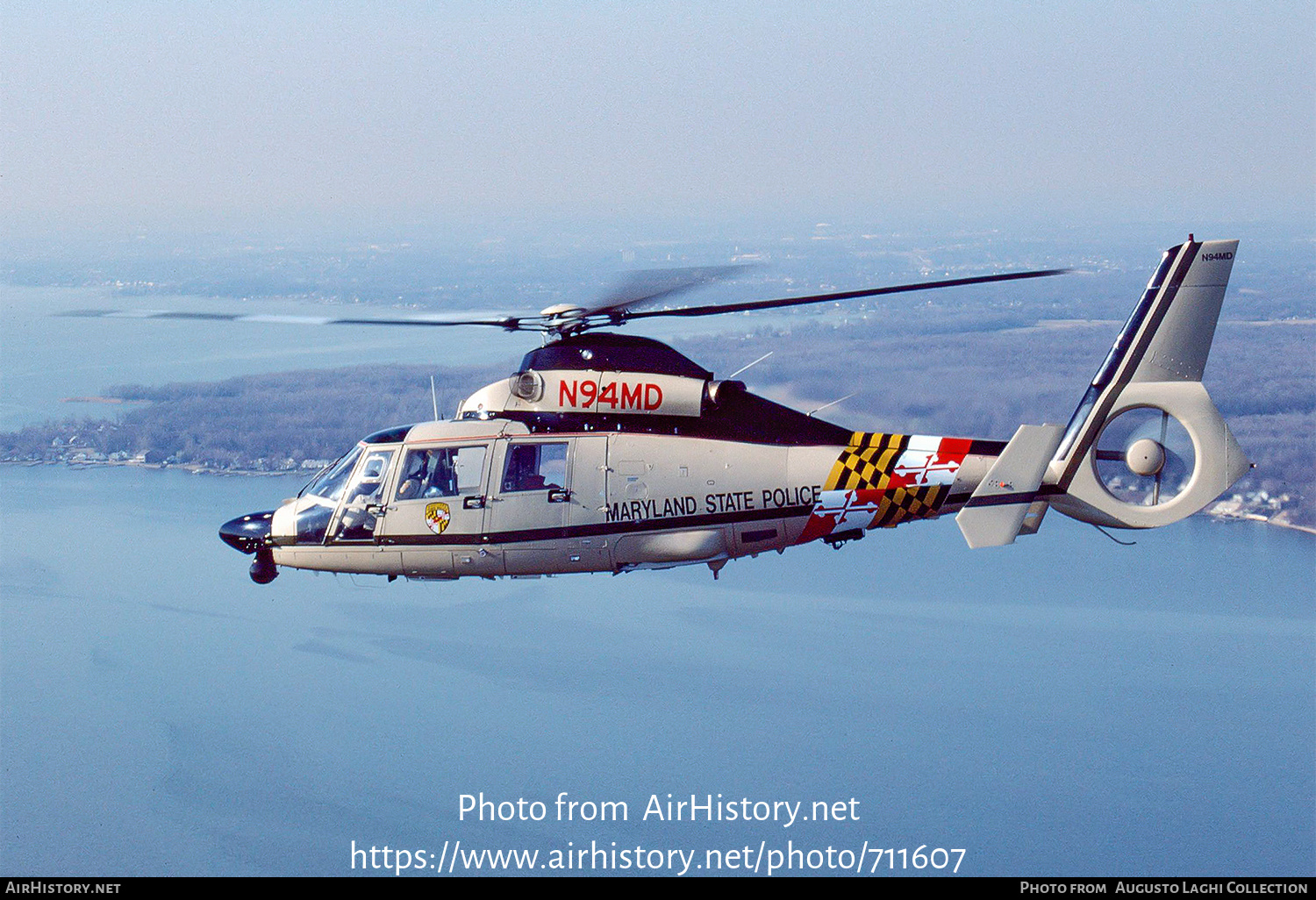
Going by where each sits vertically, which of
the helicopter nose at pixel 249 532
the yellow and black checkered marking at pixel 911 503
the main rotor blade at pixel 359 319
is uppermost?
the main rotor blade at pixel 359 319

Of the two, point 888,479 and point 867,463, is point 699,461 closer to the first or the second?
point 867,463

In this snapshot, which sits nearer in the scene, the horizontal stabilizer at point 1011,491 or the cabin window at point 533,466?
the horizontal stabilizer at point 1011,491

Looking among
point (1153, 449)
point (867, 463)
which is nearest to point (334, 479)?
point (867, 463)

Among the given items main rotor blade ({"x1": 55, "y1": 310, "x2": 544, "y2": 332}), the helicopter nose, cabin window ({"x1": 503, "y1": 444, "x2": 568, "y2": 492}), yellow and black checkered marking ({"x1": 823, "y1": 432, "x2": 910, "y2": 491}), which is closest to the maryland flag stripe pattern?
yellow and black checkered marking ({"x1": 823, "y1": 432, "x2": 910, "y2": 491})

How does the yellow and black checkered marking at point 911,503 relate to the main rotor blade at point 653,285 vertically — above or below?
below

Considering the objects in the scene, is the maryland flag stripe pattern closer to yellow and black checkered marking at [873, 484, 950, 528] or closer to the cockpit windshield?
yellow and black checkered marking at [873, 484, 950, 528]

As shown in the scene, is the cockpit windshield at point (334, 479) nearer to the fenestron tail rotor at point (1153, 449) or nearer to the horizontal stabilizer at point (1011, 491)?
the horizontal stabilizer at point (1011, 491)

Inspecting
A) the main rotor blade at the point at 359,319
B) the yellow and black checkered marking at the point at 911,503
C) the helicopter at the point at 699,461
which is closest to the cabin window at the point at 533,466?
the helicopter at the point at 699,461

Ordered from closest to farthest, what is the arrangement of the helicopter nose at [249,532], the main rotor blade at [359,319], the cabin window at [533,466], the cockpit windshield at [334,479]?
the main rotor blade at [359,319] → the cabin window at [533,466] → the cockpit windshield at [334,479] → the helicopter nose at [249,532]
